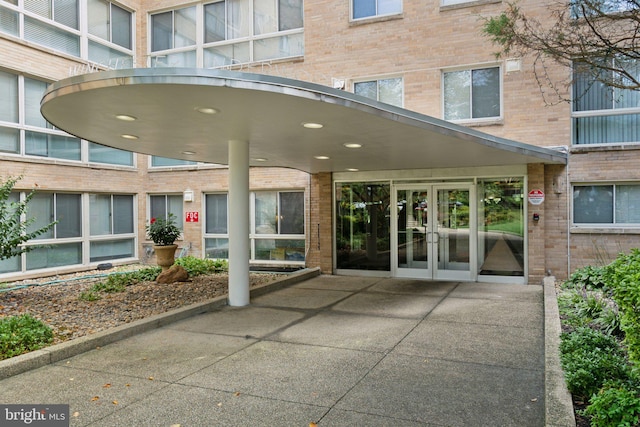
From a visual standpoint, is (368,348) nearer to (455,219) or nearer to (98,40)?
(455,219)

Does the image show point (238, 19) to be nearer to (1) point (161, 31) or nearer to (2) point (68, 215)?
(1) point (161, 31)

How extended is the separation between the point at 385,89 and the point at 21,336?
9.98m

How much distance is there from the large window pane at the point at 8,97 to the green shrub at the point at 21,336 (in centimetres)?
758

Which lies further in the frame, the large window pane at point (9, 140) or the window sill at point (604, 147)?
the large window pane at point (9, 140)

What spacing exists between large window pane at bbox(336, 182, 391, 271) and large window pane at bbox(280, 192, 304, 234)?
1528mm

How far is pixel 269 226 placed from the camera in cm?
1445

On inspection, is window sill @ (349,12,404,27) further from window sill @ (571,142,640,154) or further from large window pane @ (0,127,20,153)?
large window pane @ (0,127,20,153)

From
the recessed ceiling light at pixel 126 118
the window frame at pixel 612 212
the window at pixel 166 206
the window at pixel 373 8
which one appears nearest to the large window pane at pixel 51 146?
the window at pixel 166 206

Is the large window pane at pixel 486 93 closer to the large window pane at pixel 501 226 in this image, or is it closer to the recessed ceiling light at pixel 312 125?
the large window pane at pixel 501 226

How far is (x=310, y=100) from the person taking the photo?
5.18m

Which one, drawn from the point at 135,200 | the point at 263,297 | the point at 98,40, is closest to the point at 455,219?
the point at 263,297

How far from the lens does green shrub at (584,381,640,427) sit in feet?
10.5

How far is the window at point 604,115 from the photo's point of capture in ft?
33.3

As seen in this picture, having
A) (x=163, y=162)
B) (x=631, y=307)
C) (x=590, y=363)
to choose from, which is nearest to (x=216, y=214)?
(x=163, y=162)
